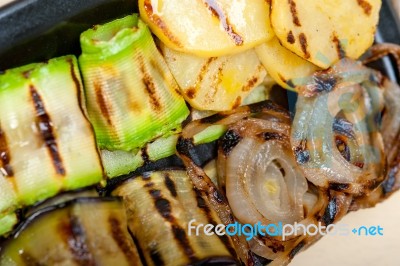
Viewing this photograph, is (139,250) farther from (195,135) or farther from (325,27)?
(325,27)

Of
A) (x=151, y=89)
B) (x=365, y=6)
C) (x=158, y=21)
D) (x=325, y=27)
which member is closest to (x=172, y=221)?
(x=151, y=89)

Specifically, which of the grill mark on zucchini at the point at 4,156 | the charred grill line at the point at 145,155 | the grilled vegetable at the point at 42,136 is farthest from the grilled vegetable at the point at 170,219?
the grill mark on zucchini at the point at 4,156

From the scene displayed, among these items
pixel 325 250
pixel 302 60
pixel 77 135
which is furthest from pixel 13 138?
pixel 325 250

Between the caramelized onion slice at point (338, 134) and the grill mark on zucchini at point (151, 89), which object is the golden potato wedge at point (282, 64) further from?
the grill mark on zucchini at point (151, 89)

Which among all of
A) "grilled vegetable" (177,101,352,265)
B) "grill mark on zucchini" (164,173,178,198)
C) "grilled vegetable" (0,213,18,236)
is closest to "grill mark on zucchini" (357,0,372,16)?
"grilled vegetable" (177,101,352,265)

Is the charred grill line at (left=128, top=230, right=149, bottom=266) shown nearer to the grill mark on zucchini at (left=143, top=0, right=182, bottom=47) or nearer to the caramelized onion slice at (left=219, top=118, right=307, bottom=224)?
the caramelized onion slice at (left=219, top=118, right=307, bottom=224)

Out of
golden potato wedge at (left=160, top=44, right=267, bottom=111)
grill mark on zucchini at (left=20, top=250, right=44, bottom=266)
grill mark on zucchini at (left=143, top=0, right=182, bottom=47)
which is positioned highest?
grill mark on zucchini at (left=143, top=0, right=182, bottom=47)

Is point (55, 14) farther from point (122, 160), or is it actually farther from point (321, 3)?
point (321, 3)
